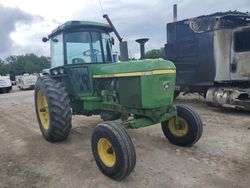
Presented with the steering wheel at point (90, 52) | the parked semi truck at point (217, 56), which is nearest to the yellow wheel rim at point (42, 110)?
the steering wheel at point (90, 52)

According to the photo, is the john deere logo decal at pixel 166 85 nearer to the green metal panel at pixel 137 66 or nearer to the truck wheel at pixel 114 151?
the green metal panel at pixel 137 66

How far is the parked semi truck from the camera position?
28.5ft

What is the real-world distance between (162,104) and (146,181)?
4.23 ft

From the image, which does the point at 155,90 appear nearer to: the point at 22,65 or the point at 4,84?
the point at 4,84

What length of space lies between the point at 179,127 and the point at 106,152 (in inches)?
65.9

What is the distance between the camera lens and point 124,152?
4.01 m

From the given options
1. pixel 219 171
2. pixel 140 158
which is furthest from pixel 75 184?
pixel 219 171

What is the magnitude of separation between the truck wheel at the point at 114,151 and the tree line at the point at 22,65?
66319mm

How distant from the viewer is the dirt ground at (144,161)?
4176 millimetres

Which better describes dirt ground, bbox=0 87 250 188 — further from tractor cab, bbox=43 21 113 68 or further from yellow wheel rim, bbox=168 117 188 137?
tractor cab, bbox=43 21 113 68

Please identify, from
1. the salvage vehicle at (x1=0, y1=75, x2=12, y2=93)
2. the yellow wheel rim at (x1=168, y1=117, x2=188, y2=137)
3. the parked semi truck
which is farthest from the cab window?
the salvage vehicle at (x1=0, y1=75, x2=12, y2=93)

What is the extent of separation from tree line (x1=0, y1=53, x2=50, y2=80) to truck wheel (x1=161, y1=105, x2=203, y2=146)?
2586 inches

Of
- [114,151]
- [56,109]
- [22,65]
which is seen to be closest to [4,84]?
[56,109]

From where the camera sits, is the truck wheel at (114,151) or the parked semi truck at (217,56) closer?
the truck wheel at (114,151)
